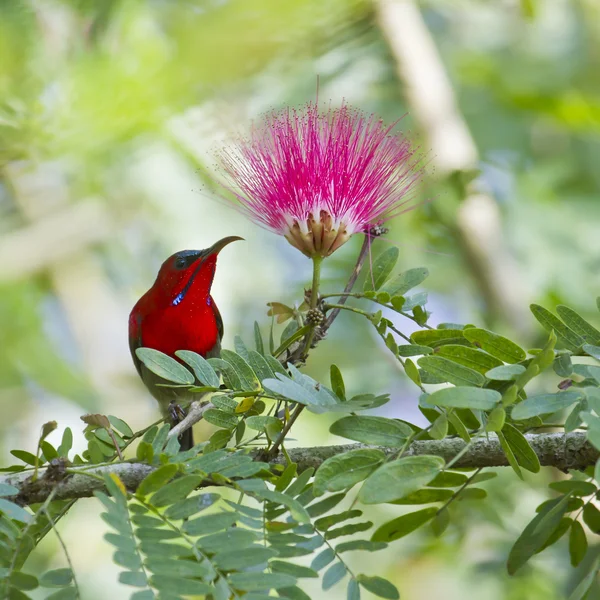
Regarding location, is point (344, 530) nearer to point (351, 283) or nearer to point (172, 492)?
point (172, 492)

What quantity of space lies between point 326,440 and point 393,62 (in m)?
2.27

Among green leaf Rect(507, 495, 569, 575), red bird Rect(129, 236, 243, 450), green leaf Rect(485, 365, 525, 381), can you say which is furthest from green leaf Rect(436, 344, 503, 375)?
red bird Rect(129, 236, 243, 450)

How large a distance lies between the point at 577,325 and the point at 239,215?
397 cm

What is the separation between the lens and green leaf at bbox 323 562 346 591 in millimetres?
1638

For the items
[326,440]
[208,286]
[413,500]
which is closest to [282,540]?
[413,500]

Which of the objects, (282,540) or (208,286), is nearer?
(282,540)

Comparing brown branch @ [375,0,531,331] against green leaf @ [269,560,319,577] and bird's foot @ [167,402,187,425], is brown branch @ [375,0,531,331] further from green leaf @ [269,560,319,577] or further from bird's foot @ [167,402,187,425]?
green leaf @ [269,560,319,577]

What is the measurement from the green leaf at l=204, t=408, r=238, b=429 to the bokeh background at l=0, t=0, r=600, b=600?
3.52 ft

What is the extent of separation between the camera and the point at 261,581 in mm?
1447

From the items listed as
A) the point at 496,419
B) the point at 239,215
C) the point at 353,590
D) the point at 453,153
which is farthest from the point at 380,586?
the point at 239,215

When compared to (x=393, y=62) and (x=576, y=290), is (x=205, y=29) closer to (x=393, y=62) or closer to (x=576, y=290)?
(x=393, y=62)

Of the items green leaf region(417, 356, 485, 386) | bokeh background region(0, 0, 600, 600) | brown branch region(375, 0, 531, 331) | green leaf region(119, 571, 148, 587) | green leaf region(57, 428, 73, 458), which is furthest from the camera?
brown branch region(375, 0, 531, 331)

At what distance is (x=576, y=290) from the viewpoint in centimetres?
452

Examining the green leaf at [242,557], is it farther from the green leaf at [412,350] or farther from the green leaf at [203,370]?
the green leaf at [412,350]
